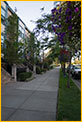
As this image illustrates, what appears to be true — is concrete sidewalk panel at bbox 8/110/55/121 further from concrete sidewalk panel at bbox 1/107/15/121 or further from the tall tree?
the tall tree

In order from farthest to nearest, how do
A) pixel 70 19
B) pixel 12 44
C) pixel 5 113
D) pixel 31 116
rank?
pixel 12 44
pixel 5 113
pixel 31 116
pixel 70 19

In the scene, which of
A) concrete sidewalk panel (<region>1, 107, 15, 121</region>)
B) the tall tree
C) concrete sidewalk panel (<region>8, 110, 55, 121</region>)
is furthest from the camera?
the tall tree

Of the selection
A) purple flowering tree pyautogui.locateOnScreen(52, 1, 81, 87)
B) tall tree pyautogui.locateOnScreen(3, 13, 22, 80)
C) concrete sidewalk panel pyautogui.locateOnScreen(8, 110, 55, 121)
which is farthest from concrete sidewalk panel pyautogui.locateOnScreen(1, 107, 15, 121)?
tall tree pyautogui.locateOnScreen(3, 13, 22, 80)

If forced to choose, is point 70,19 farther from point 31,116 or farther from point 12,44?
point 12,44

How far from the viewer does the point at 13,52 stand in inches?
482

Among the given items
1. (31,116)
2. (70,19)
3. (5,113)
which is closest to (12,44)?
(5,113)

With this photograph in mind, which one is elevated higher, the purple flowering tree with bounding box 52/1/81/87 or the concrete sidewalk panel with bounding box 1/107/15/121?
the purple flowering tree with bounding box 52/1/81/87

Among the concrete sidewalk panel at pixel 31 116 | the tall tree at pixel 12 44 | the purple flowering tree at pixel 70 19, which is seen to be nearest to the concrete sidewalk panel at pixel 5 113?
the concrete sidewalk panel at pixel 31 116

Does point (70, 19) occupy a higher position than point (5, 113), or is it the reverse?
point (70, 19)

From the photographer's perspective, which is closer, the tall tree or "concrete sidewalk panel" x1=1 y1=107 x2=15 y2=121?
"concrete sidewalk panel" x1=1 y1=107 x2=15 y2=121

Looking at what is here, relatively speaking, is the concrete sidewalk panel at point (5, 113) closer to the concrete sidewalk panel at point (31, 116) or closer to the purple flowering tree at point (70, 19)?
the concrete sidewalk panel at point (31, 116)

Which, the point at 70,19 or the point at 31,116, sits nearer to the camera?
the point at 70,19

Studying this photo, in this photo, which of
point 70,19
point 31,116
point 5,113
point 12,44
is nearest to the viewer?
point 70,19

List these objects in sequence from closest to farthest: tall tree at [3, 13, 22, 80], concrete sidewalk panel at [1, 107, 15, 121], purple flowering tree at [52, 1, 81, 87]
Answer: purple flowering tree at [52, 1, 81, 87] → concrete sidewalk panel at [1, 107, 15, 121] → tall tree at [3, 13, 22, 80]
